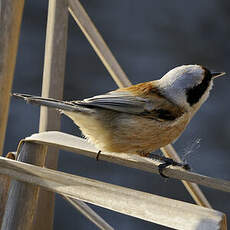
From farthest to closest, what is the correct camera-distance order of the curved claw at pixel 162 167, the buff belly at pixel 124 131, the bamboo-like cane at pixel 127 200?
the buff belly at pixel 124 131 → the curved claw at pixel 162 167 → the bamboo-like cane at pixel 127 200

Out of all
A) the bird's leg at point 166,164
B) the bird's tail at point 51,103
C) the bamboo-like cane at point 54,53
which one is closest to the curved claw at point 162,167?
the bird's leg at point 166,164

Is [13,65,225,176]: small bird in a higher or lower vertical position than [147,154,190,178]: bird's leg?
higher

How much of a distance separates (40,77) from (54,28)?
145 cm

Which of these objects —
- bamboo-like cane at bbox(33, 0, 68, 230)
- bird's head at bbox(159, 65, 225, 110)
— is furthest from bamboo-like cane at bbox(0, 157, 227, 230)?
bird's head at bbox(159, 65, 225, 110)

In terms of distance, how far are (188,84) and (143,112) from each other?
148 mm

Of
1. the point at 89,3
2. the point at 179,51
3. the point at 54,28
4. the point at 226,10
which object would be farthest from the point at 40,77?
the point at 54,28

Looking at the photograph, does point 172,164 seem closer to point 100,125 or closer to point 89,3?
point 100,125

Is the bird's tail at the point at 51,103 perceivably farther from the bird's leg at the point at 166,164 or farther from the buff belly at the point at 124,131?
the bird's leg at the point at 166,164

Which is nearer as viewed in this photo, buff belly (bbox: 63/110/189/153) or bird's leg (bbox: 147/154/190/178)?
bird's leg (bbox: 147/154/190/178)

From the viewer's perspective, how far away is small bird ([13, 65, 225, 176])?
1238 mm

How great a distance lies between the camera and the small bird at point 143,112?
1238 mm

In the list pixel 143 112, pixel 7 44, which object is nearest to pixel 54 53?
pixel 7 44

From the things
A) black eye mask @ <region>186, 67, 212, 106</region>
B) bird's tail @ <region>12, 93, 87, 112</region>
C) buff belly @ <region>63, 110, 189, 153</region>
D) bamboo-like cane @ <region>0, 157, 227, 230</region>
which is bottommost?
bamboo-like cane @ <region>0, 157, 227, 230</region>

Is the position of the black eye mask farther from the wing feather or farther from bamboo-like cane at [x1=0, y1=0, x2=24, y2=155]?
bamboo-like cane at [x1=0, y1=0, x2=24, y2=155]
